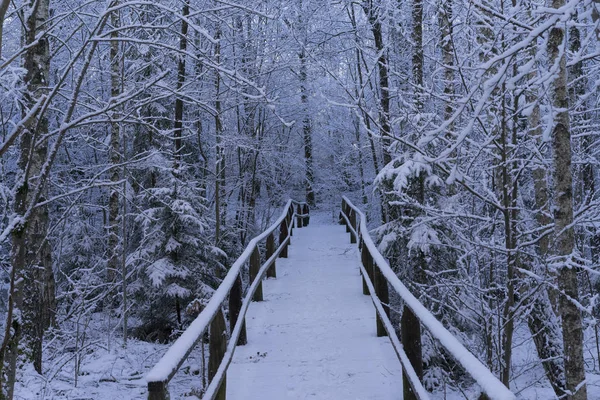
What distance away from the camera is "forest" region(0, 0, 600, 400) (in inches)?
186

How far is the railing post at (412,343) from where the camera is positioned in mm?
4906

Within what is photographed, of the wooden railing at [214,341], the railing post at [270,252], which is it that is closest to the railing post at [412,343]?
the wooden railing at [214,341]

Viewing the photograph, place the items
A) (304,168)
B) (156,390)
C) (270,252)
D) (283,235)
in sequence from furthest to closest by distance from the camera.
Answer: (304,168)
(283,235)
(270,252)
(156,390)

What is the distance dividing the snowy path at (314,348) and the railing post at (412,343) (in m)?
0.42

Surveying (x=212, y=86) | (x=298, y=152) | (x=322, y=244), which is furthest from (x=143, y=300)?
(x=298, y=152)

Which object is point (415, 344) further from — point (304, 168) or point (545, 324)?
point (304, 168)

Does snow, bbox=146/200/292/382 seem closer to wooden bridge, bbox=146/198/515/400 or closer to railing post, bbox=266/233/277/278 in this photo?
wooden bridge, bbox=146/198/515/400

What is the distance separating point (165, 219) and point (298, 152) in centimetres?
1936

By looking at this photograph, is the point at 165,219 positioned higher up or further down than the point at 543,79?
further down

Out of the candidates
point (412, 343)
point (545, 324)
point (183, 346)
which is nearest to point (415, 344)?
point (412, 343)

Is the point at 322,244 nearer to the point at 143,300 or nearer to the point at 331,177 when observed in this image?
the point at 143,300

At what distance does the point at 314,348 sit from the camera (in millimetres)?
6984

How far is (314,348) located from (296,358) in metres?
0.42

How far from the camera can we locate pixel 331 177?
3488cm
